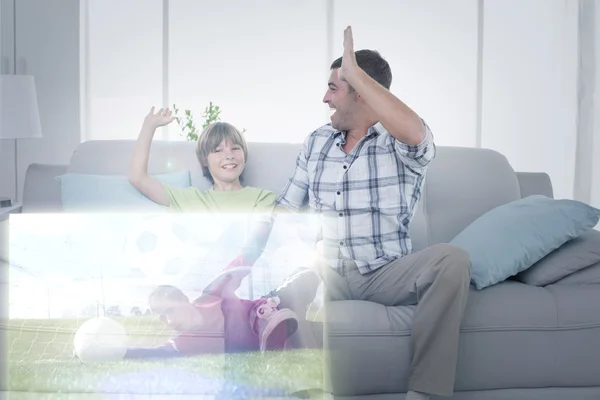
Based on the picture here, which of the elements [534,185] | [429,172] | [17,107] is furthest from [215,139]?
[17,107]

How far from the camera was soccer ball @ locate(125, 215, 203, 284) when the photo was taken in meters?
1.42

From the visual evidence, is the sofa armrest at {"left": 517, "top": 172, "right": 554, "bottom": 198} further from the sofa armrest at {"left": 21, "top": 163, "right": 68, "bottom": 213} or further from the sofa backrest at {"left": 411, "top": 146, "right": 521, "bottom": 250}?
the sofa armrest at {"left": 21, "top": 163, "right": 68, "bottom": 213}

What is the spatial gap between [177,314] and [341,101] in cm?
99

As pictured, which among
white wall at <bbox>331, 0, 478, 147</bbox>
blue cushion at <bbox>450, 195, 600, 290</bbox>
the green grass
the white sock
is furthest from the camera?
white wall at <bbox>331, 0, 478, 147</bbox>

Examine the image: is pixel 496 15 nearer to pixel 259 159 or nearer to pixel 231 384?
pixel 259 159

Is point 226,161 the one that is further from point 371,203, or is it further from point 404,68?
point 404,68

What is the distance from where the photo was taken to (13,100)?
3.13 metres

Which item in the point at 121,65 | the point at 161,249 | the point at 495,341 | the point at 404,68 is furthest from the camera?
the point at 404,68

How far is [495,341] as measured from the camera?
1928mm

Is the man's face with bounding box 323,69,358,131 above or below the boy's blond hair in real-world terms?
above

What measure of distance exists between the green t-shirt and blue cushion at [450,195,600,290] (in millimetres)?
609

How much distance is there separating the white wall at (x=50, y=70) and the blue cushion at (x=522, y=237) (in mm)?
3491

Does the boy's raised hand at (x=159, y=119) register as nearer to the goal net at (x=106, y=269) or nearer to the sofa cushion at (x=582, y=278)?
the goal net at (x=106, y=269)

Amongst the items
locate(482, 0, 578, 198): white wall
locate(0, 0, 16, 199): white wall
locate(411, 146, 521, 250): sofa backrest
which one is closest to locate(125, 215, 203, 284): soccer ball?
locate(411, 146, 521, 250): sofa backrest
